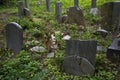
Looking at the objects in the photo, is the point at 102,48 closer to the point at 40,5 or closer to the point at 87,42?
the point at 87,42

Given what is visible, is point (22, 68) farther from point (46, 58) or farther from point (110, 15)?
point (110, 15)

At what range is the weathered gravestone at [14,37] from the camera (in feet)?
22.1

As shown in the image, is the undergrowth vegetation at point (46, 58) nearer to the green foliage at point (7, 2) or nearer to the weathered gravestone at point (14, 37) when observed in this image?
the weathered gravestone at point (14, 37)

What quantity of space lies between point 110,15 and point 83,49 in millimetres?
2860

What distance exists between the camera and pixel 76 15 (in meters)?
8.33

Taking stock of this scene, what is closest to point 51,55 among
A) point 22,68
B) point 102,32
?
point 22,68

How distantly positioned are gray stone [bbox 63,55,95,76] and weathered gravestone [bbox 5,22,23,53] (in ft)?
5.72

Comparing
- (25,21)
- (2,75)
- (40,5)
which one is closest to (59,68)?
(2,75)

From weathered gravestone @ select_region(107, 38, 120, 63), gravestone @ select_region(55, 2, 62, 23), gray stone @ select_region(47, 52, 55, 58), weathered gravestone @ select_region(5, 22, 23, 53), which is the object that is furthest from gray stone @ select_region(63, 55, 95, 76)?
gravestone @ select_region(55, 2, 62, 23)

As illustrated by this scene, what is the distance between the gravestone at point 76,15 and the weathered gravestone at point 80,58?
2.84 m

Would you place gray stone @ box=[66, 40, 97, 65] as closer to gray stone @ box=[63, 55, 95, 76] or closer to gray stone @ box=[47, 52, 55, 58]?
gray stone @ box=[63, 55, 95, 76]

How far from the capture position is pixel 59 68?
5.70 m

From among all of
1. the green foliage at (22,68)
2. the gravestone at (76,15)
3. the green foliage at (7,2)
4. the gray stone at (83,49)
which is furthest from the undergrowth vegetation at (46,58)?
the green foliage at (7,2)

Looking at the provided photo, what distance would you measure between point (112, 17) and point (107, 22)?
22 cm
